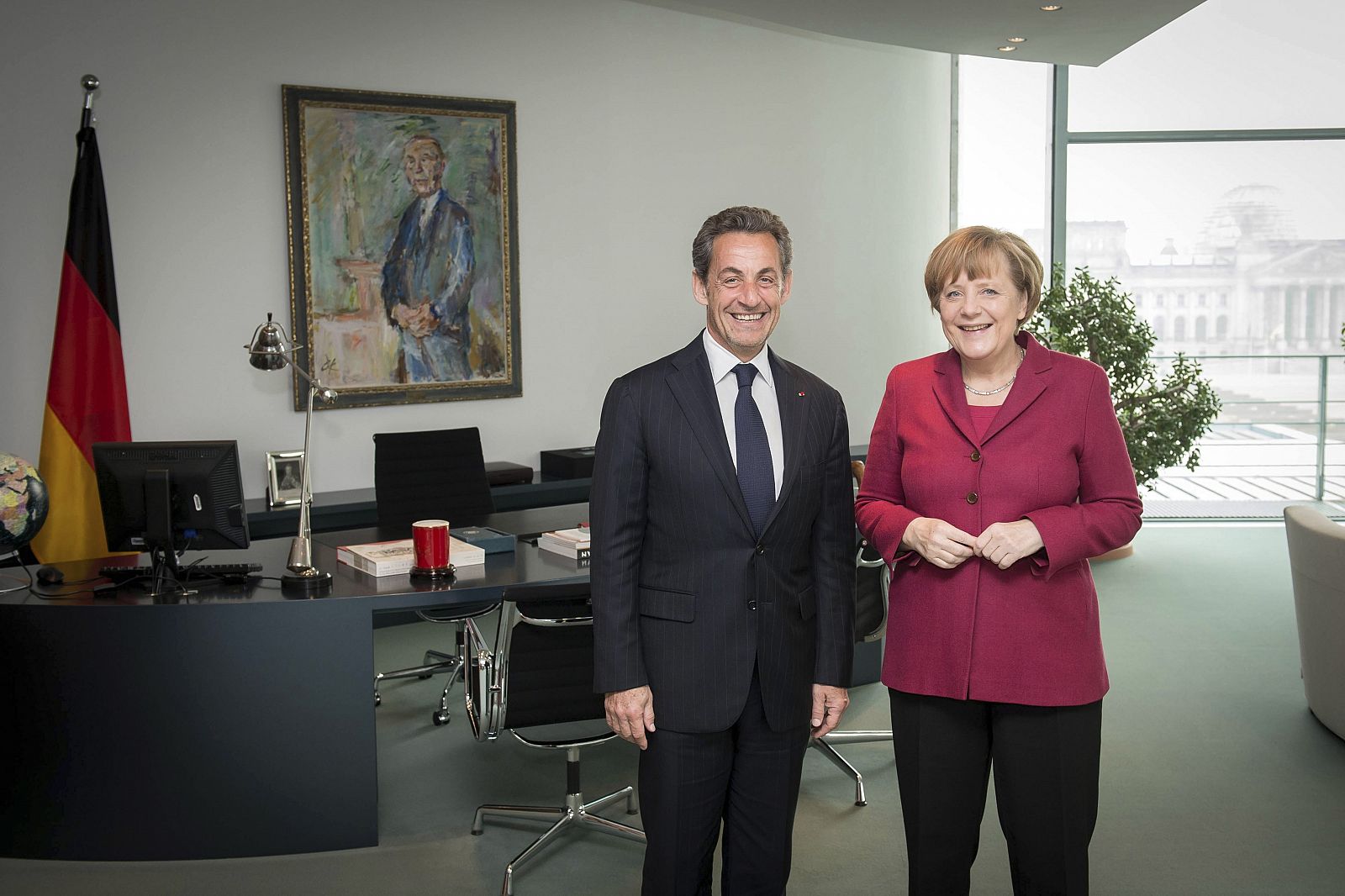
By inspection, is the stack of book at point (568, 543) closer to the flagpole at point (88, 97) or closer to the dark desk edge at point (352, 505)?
the dark desk edge at point (352, 505)

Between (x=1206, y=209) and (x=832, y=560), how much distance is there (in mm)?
7283

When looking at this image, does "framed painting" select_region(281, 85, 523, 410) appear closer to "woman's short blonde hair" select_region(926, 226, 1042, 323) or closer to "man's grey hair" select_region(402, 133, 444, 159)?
"man's grey hair" select_region(402, 133, 444, 159)

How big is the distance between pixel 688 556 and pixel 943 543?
1.51ft

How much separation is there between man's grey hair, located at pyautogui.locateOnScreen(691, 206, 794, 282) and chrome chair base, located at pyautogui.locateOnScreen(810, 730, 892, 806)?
1.80 meters

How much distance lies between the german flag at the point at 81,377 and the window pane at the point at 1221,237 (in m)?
6.31

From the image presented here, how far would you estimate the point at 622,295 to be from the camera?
6.90 meters

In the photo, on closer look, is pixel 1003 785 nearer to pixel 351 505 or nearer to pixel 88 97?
pixel 351 505

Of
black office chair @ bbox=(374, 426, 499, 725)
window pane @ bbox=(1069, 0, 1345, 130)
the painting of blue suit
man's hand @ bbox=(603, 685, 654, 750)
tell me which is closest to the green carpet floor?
black office chair @ bbox=(374, 426, 499, 725)

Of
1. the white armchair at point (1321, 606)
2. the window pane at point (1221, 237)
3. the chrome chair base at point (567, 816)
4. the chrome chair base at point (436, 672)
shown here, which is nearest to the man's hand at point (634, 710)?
the chrome chair base at point (567, 816)

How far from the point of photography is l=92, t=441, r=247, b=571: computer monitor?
3359mm

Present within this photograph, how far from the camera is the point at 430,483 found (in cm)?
494

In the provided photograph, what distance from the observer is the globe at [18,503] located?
11.4 feet

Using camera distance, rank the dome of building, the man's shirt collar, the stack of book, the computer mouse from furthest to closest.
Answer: the dome of building < the stack of book < the computer mouse < the man's shirt collar

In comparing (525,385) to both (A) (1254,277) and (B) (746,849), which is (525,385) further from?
(A) (1254,277)
